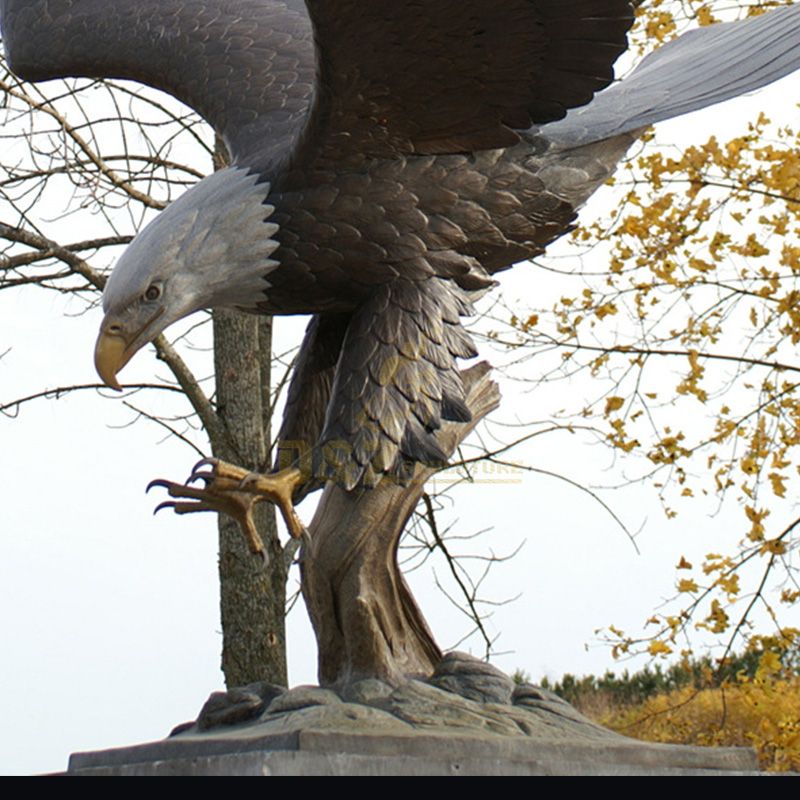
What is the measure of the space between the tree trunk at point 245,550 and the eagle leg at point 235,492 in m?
2.50

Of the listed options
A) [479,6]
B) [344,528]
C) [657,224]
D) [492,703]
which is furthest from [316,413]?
[657,224]

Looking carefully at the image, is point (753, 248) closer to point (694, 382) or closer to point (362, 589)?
point (694, 382)

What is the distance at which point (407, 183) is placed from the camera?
3.02 meters

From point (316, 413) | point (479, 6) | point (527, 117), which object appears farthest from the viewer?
point (316, 413)

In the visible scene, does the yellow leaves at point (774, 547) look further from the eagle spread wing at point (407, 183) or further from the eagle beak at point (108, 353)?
the eagle beak at point (108, 353)

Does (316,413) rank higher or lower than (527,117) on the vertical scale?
lower

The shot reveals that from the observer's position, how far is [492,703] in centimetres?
296

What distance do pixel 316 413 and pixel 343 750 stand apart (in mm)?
1035

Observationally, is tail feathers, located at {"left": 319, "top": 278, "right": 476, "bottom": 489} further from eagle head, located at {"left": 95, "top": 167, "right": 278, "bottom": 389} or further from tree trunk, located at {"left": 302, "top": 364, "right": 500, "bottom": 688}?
eagle head, located at {"left": 95, "top": 167, "right": 278, "bottom": 389}

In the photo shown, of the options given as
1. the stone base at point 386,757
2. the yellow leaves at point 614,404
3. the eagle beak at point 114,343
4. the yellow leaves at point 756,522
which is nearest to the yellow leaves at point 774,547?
the yellow leaves at point 756,522

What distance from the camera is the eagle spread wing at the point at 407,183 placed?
287 centimetres

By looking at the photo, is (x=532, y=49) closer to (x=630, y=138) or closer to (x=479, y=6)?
(x=479, y=6)

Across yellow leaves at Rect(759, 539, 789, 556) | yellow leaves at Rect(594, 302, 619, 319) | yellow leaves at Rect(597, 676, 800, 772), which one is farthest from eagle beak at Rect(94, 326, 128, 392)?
yellow leaves at Rect(594, 302, 619, 319)
